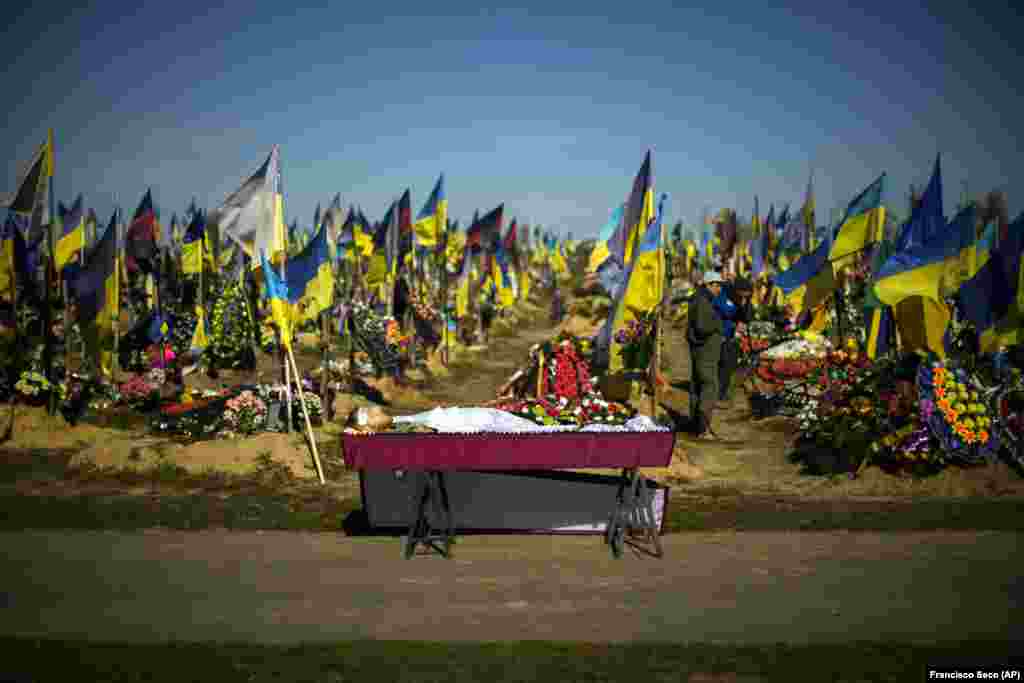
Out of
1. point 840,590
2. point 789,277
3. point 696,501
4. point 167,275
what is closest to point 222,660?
point 840,590

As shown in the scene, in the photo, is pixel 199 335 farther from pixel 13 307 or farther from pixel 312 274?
pixel 312 274

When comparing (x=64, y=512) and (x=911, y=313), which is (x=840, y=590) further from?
(x=64, y=512)

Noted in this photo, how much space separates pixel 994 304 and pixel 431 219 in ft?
42.5

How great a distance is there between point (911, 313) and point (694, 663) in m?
7.17

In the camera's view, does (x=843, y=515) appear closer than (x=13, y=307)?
Yes

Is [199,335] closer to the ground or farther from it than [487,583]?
farther from it

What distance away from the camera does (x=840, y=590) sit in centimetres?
701

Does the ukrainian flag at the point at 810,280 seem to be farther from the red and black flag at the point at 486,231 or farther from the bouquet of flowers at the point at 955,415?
the red and black flag at the point at 486,231

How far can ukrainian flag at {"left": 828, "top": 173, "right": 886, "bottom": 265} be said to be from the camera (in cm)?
1448

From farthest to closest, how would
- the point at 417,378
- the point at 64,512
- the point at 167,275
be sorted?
the point at 167,275
the point at 417,378
the point at 64,512

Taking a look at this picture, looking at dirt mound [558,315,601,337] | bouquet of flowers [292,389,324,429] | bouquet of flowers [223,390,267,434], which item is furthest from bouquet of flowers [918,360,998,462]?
dirt mound [558,315,601,337]

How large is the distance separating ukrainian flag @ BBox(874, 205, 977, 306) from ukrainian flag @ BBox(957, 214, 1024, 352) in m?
0.31

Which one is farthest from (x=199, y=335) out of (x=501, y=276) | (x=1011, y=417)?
(x=1011, y=417)

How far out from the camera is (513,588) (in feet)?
23.3
